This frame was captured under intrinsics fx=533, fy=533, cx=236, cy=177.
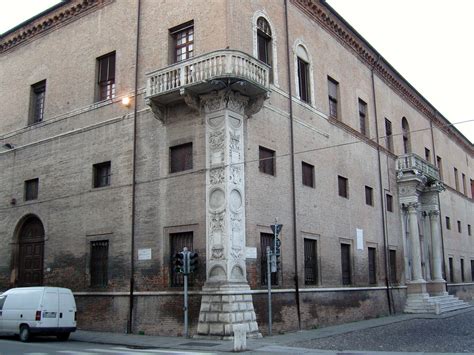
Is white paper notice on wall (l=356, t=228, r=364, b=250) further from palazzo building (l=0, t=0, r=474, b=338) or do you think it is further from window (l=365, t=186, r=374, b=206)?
window (l=365, t=186, r=374, b=206)

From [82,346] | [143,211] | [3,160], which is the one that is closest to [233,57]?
[143,211]

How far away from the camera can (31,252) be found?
77.8ft

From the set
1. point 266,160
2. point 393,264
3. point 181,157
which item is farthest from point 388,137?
point 181,157

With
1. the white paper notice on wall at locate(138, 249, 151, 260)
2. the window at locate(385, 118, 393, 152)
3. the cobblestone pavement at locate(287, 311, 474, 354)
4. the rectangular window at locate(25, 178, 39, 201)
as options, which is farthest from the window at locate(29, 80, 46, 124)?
the window at locate(385, 118, 393, 152)

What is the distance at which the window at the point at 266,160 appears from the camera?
1959cm

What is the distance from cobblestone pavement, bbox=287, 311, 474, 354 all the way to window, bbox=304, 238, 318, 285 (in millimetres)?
2810

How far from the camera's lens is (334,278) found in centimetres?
2300

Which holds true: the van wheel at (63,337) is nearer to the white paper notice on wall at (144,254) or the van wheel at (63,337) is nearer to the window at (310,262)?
the white paper notice on wall at (144,254)

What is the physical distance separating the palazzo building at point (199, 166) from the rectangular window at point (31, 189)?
3.6 inches

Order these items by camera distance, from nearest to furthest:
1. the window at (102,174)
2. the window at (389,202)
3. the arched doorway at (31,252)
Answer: the window at (102,174) < the arched doorway at (31,252) < the window at (389,202)

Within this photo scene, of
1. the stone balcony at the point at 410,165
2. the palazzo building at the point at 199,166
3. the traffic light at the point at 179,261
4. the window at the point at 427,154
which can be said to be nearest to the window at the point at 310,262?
the palazzo building at the point at 199,166

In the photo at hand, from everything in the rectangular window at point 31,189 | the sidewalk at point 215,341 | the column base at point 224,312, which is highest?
the rectangular window at point 31,189

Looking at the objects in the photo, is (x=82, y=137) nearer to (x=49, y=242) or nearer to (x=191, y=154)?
(x=49, y=242)

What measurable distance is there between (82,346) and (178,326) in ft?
10.4
